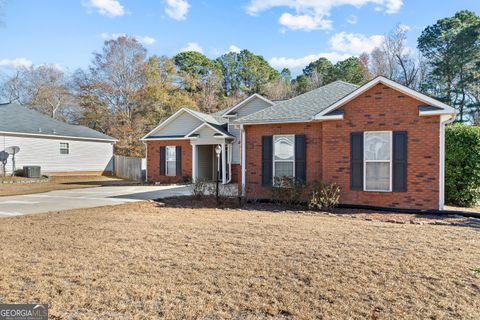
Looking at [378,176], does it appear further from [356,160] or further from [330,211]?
[330,211]

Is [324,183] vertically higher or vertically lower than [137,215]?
higher

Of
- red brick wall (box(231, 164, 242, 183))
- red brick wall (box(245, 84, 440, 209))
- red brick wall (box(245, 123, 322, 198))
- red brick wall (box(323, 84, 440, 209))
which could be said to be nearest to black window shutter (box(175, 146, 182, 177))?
red brick wall (box(231, 164, 242, 183))

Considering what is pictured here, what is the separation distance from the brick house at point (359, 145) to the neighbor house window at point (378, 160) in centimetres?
3

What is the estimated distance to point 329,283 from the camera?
4000 millimetres

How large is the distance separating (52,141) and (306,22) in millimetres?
20699

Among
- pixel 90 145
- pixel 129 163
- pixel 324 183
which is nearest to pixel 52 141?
pixel 90 145

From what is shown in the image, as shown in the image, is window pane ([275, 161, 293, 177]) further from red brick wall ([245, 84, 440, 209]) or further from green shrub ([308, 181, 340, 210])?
green shrub ([308, 181, 340, 210])

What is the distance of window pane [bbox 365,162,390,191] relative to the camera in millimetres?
10148

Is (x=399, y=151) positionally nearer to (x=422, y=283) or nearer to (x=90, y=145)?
(x=422, y=283)

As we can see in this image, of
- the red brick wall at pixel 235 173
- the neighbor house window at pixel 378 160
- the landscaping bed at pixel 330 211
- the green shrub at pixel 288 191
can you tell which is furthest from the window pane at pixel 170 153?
the neighbor house window at pixel 378 160

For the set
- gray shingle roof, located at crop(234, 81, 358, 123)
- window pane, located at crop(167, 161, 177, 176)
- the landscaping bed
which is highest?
gray shingle roof, located at crop(234, 81, 358, 123)

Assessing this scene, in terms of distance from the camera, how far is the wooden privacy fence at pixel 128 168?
82.8 feet

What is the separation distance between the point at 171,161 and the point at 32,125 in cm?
1266

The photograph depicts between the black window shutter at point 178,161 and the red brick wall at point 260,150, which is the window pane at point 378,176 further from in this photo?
the black window shutter at point 178,161
